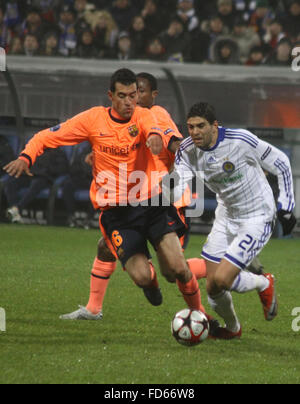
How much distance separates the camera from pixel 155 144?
6.61 m

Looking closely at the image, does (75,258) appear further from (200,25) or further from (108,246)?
(200,25)

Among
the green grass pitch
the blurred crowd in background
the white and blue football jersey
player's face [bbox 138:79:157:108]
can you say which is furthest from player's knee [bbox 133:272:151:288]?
the blurred crowd in background

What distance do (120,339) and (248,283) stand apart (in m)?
1.09

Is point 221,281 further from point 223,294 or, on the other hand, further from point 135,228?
point 135,228

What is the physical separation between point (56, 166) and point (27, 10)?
4.81m

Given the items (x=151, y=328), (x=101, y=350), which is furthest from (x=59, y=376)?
(x=151, y=328)

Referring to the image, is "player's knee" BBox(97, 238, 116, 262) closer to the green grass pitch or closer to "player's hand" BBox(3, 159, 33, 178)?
the green grass pitch

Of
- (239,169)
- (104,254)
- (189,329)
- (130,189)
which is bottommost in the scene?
(189,329)

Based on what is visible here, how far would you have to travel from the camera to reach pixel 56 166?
1549 centimetres

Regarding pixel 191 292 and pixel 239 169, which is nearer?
pixel 239 169

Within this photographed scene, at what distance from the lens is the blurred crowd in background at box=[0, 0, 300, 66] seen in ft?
52.4

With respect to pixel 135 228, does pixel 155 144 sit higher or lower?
higher

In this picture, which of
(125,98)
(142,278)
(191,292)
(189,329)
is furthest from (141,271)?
(125,98)

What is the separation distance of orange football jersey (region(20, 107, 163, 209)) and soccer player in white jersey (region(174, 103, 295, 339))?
1.15 feet
